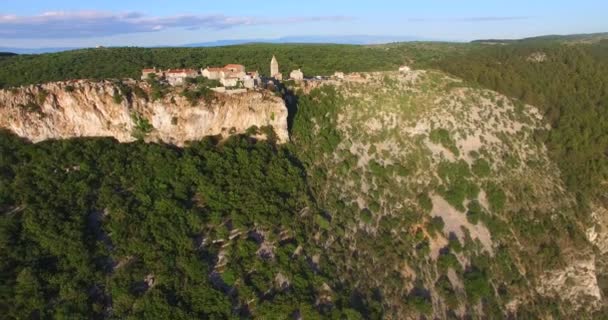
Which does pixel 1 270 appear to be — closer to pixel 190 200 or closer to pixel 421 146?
pixel 190 200

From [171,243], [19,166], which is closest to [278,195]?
[171,243]

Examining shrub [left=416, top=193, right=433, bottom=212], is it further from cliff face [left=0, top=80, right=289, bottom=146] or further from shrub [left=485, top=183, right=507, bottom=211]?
cliff face [left=0, top=80, right=289, bottom=146]

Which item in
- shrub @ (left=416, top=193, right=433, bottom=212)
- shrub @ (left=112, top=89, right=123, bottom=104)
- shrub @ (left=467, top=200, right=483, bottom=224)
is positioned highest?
shrub @ (left=112, top=89, right=123, bottom=104)

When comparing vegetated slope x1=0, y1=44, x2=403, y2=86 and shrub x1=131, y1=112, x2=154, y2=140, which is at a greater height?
vegetated slope x1=0, y1=44, x2=403, y2=86

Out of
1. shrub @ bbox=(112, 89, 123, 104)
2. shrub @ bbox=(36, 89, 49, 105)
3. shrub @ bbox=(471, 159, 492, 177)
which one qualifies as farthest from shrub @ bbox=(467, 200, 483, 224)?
shrub @ bbox=(36, 89, 49, 105)

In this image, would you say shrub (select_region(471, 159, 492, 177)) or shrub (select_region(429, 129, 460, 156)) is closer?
shrub (select_region(471, 159, 492, 177))

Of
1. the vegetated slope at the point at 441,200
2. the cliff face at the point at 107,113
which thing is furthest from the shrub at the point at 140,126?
the vegetated slope at the point at 441,200
